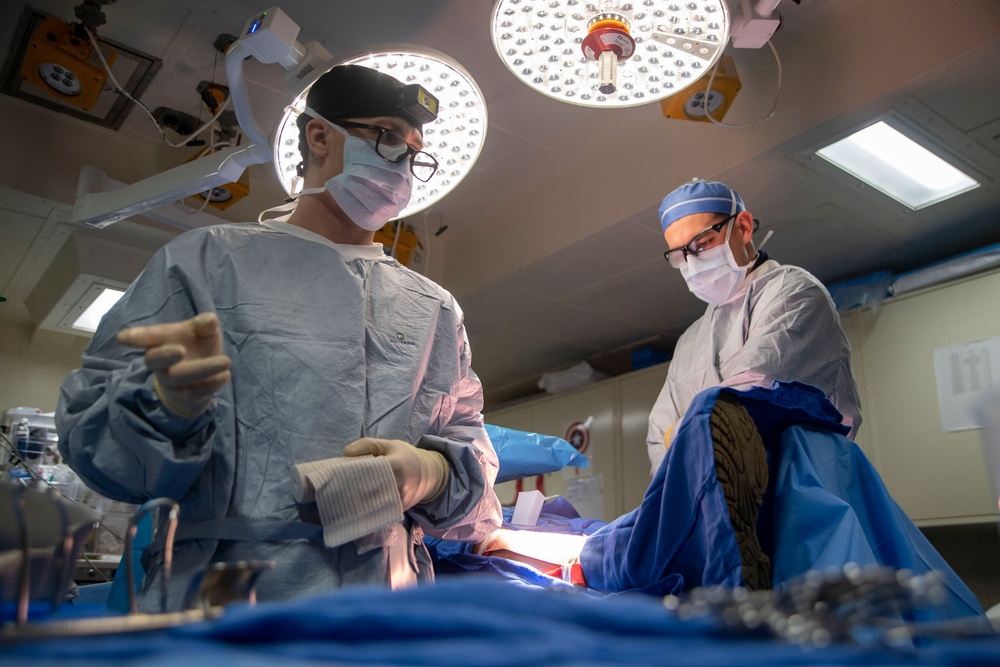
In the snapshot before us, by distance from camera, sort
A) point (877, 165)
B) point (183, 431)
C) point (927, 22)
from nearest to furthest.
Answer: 1. point (183, 431)
2. point (927, 22)
3. point (877, 165)

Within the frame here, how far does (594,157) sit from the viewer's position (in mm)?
3543

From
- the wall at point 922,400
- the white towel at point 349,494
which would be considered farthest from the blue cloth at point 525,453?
the wall at point 922,400

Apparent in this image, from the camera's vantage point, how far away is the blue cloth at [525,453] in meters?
2.50

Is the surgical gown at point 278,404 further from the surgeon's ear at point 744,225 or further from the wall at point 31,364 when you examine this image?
the wall at point 31,364

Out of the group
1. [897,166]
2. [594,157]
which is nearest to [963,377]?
[897,166]

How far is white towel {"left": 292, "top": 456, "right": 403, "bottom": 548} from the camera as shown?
1.10m

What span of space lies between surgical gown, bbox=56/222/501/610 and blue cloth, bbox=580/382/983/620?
0.93ft

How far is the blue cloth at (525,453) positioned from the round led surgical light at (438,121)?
858 mm

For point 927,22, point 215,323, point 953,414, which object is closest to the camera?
point 215,323

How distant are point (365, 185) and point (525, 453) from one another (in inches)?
45.7

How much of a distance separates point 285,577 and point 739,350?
153cm

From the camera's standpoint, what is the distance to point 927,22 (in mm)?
2520

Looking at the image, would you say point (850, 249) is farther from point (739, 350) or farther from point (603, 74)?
point (603, 74)

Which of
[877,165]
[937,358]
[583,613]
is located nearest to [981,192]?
[877,165]
